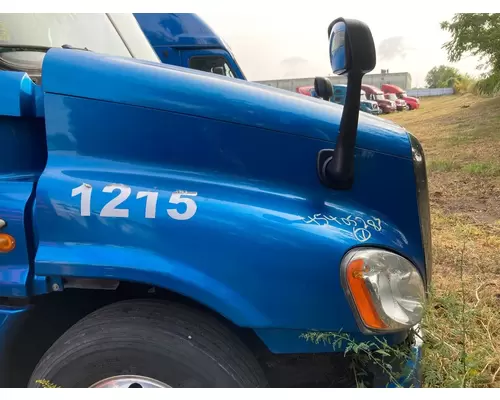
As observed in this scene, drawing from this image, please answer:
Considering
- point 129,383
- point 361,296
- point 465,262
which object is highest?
point 361,296

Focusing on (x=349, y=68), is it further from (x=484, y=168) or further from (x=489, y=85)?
(x=489, y=85)

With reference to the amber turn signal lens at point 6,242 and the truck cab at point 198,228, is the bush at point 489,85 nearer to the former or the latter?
the truck cab at point 198,228

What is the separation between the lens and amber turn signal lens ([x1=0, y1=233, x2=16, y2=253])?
158 centimetres

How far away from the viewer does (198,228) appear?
4.89 ft

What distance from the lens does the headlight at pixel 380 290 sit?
58.7 inches

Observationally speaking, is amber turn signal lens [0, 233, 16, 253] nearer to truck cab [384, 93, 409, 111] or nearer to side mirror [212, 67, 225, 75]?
side mirror [212, 67, 225, 75]

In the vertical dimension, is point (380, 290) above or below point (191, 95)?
below

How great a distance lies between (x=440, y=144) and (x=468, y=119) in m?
4.94

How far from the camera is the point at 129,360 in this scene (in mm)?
1515

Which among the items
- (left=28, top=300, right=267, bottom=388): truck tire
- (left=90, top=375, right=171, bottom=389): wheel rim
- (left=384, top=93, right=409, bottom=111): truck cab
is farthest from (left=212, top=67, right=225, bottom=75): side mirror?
(left=384, top=93, right=409, bottom=111): truck cab

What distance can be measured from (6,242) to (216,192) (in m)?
0.77

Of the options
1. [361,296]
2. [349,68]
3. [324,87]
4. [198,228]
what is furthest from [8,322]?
[324,87]

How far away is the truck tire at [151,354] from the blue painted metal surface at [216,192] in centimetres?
13

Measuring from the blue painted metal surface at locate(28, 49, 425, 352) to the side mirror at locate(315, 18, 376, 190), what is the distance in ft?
0.42
